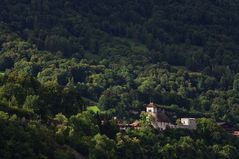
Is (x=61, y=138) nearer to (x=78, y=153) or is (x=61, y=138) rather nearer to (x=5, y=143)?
(x=78, y=153)

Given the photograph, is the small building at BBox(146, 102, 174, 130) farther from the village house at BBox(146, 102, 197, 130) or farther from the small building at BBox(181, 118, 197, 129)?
the small building at BBox(181, 118, 197, 129)

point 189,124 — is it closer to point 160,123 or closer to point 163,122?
point 163,122

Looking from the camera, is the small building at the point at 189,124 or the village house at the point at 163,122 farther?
the small building at the point at 189,124

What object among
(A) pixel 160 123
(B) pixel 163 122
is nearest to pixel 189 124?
(B) pixel 163 122

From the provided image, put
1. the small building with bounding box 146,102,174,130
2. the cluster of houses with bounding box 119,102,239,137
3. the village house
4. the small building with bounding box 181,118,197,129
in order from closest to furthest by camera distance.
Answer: the cluster of houses with bounding box 119,102,239,137 < the small building with bounding box 146,102,174,130 < the village house < the small building with bounding box 181,118,197,129

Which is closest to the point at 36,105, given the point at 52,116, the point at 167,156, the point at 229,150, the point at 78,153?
the point at 52,116

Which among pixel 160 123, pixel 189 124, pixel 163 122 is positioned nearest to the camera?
pixel 160 123

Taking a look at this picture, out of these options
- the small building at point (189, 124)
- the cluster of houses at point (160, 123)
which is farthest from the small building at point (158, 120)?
the small building at point (189, 124)

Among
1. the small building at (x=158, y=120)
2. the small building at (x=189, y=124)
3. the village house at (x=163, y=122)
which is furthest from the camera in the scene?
the small building at (x=189, y=124)

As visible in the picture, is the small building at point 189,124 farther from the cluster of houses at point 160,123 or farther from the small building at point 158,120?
the small building at point 158,120

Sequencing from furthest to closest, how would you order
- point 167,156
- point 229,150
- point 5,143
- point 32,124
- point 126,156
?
1. point 229,150
2. point 167,156
3. point 126,156
4. point 32,124
5. point 5,143

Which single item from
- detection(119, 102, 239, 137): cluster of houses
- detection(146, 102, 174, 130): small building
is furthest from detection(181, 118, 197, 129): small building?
detection(146, 102, 174, 130): small building
